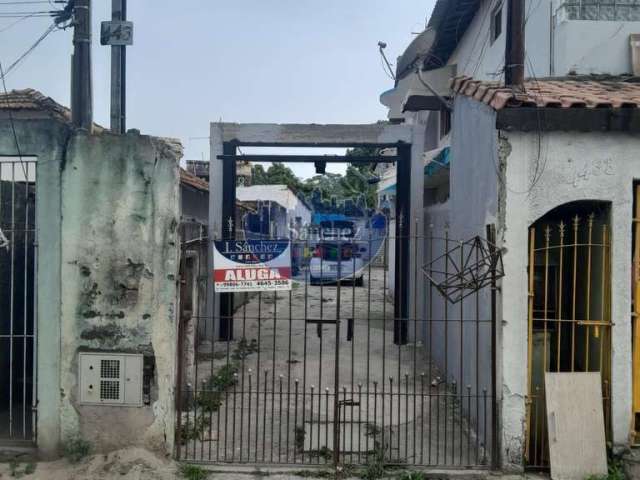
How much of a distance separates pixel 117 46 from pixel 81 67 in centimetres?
155

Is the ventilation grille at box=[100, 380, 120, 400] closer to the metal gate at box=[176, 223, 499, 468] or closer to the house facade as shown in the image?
the metal gate at box=[176, 223, 499, 468]

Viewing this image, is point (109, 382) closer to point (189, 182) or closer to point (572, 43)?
point (572, 43)

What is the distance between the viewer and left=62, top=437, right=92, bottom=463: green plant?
5527mm

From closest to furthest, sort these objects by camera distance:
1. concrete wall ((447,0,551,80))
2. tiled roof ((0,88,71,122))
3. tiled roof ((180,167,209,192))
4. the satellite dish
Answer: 1. the satellite dish
2. concrete wall ((447,0,551,80))
3. tiled roof ((180,167,209,192))
4. tiled roof ((0,88,71,122))

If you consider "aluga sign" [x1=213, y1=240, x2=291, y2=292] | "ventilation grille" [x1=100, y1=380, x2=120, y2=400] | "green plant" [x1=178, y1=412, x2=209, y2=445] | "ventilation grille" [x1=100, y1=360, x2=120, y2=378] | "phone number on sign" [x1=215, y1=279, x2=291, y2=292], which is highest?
"aluga sign" [x1=213, y1=240, x2=291, y2=292]

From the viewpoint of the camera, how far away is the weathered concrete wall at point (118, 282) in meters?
5.55

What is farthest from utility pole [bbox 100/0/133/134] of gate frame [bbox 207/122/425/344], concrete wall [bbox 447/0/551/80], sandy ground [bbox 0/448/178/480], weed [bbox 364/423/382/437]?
concrete wall [bbox 447/0/551/80]

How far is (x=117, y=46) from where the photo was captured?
854 cm

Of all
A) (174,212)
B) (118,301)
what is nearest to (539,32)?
(174,212)

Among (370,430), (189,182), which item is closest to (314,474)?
(370,430)

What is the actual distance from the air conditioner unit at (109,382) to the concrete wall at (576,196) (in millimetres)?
A: 3540

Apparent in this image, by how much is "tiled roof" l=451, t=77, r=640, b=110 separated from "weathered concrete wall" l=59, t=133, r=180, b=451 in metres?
3.26

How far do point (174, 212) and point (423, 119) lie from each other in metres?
11.8

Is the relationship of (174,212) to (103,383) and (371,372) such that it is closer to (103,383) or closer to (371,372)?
(103,383)
